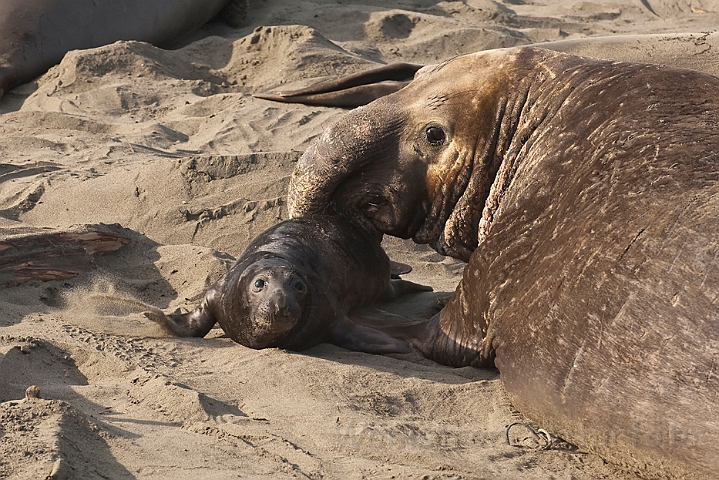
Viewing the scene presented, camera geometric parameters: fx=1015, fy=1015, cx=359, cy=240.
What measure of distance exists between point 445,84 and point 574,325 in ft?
4.69

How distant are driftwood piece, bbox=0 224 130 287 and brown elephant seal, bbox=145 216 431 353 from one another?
2.62ft

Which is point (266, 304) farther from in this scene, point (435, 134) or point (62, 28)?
point (62, 28)

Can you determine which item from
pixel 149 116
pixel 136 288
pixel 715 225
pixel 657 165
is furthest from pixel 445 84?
pixel 149 116

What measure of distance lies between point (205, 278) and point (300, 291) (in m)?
0.90

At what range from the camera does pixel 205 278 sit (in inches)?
210

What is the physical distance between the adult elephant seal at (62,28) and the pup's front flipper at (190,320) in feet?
15.2

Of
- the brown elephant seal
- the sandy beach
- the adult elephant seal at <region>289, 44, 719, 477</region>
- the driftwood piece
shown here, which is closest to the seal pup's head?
the brown elephant seal

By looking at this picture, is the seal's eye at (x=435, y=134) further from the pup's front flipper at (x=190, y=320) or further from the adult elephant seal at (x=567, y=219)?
the pup's front flipper at (x=190, y=320)

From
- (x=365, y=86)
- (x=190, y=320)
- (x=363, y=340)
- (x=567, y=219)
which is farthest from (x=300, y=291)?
(x=365, y=86)

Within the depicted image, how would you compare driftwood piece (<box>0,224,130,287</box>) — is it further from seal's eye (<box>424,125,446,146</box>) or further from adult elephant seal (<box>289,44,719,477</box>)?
seal's eye (<box>424,125,446,146</box>)

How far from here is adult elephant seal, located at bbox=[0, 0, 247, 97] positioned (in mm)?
8742

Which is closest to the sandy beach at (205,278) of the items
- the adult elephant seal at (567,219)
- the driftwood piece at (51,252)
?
the driftwood piece at (51,252)

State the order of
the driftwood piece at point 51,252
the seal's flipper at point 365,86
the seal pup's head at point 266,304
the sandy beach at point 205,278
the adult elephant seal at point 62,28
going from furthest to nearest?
the adult elephant seal at point 62,28, the seal's flipper at point 365,86, the driftwood piece at point 51,252, the seal pup's head at point 266,304, the sandy beach at point 205,278

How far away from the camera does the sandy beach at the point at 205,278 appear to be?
3076mm
